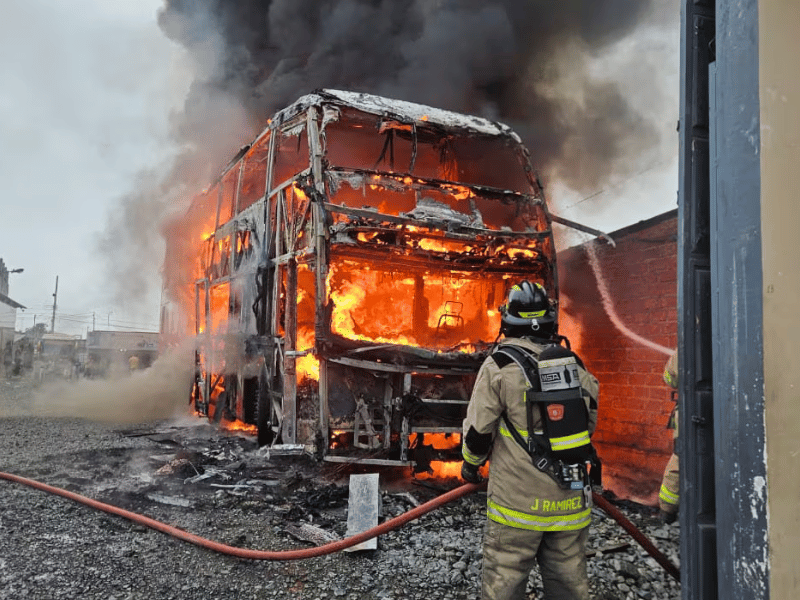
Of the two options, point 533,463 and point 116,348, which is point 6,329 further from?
point 533,463

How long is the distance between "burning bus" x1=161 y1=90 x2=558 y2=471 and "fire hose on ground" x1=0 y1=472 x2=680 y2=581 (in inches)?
63.6

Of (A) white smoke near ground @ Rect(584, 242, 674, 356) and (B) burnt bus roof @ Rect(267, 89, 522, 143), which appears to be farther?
(B) burnt bus roof @ Rect(267, 89, 522, 143)

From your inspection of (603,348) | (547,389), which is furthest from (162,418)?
(547,389)

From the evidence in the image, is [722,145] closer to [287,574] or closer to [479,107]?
[287,574]

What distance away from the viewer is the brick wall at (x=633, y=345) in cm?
543

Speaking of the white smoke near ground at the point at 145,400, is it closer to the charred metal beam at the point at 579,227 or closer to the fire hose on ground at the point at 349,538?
the fire hose on ground at the point at 349,538

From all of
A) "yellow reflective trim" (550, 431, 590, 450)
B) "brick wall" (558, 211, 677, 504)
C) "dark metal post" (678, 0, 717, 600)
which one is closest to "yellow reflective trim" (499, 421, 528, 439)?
"yellow reflective trim" (550, 431, 590, 450)

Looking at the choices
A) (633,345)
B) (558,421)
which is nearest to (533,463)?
(558,421)

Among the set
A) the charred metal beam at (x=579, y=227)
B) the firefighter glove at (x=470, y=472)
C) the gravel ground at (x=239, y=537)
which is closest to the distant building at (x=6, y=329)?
the gravel ground at (x=239, y=537)

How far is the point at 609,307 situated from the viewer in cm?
620

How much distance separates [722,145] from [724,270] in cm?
37

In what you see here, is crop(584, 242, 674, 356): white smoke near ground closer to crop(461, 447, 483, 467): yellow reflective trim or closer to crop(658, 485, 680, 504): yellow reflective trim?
crop(658, 485, 680, 504): yellow reflective trim

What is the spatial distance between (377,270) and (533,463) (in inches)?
→ 140

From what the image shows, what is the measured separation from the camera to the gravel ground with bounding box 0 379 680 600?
321 cm
